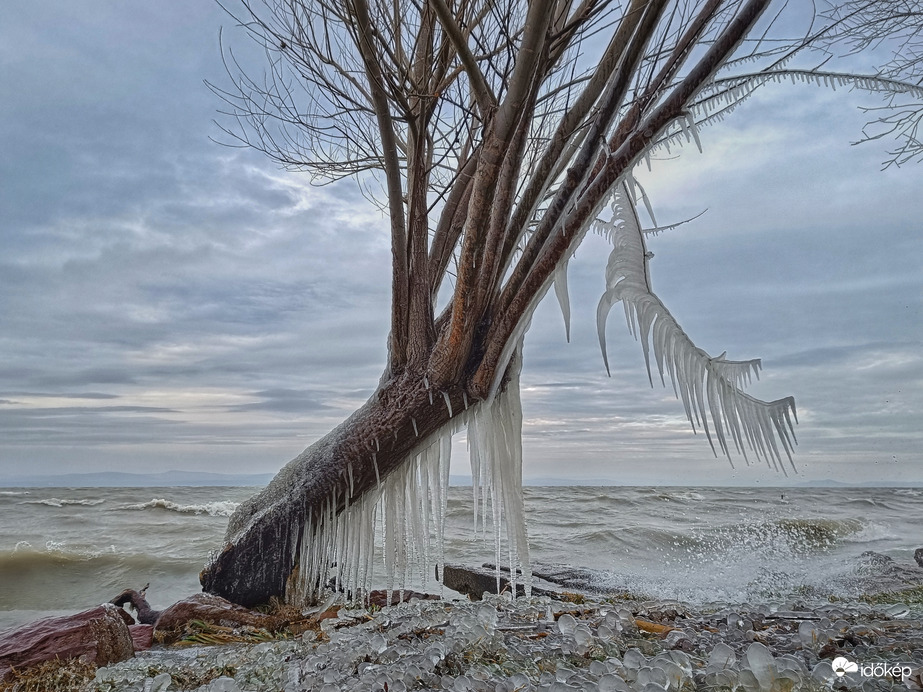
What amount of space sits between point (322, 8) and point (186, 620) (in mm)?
2815

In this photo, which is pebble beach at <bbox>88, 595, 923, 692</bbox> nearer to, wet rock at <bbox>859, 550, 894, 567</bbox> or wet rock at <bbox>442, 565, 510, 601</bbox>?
wet rock at <bbox>442, 565, 510, 601</bbox>

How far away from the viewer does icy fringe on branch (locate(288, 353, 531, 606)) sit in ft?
8.83

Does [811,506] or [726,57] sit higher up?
[726,57]

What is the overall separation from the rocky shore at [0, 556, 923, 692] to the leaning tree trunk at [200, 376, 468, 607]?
73cm

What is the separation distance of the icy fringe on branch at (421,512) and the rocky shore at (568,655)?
2.13 ft

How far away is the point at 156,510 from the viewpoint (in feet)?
34.3

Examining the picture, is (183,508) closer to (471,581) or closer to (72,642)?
(471,581)

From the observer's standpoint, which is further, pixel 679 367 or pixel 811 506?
pixel 811 506

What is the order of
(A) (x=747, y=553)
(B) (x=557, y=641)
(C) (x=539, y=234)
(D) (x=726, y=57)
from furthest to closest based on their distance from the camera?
(A) (x=747, y=553)
(C) (x=539, y=234)
(D) (x=726, y=57)
(B) (x=557, y=641)

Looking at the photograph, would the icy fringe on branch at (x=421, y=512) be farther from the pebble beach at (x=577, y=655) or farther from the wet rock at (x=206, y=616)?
the pebble beach at (x=577, y=655)

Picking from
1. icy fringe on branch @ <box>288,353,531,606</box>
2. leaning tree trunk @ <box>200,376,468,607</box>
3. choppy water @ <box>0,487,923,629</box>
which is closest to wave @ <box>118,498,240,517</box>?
choppy water @ <box>0,487,923,629</box>

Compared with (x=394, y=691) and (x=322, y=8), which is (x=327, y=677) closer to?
(x=394, y=691)

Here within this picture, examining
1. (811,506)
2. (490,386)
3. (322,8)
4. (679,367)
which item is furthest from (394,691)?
(811,506)

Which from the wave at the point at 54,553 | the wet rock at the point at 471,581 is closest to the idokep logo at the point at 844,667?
the wet rock at the point at 471,581
